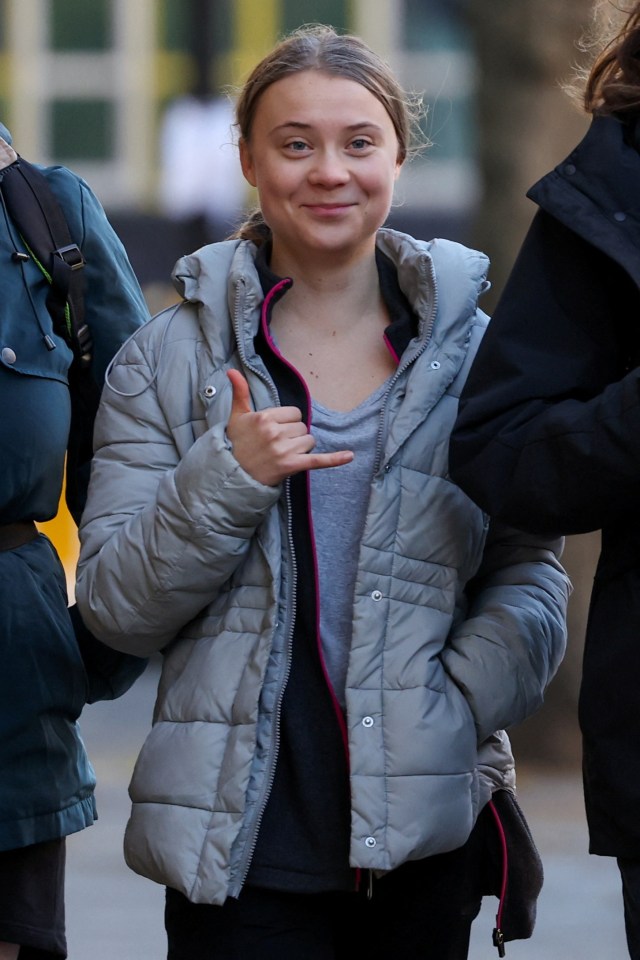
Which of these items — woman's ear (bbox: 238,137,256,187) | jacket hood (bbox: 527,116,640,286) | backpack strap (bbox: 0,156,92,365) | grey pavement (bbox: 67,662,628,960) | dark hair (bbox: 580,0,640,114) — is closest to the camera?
jacket hood (bbox: 527,116,640,286)

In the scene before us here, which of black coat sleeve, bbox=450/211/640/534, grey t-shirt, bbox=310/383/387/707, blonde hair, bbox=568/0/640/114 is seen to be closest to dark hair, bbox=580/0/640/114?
blonde hair, bbox=568/0/640/114

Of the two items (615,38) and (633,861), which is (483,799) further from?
(615,38)

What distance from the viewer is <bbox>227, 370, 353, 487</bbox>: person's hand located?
2.71m

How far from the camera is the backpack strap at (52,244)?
10.7ft

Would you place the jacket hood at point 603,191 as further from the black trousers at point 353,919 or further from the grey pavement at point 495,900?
the grey pavement at point 495,900

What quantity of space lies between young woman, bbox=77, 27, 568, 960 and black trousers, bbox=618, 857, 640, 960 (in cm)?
40

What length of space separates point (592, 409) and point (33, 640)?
1187mm

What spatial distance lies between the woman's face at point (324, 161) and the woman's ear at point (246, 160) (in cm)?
9

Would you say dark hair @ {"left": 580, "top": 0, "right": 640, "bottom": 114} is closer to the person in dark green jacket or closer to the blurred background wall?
the person in dark green jacket

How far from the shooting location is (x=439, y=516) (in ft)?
9.41

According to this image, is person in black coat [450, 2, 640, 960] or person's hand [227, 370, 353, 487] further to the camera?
person's hand [227, 370, 353, 487]

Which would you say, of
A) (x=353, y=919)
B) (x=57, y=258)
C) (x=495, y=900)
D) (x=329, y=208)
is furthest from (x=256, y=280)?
(x=495, y=900)

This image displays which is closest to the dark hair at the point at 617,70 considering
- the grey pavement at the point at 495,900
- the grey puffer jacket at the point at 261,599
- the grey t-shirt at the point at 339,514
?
the grey puffer jacket at the point at 261,599

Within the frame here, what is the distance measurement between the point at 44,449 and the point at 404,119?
0.84 metres
